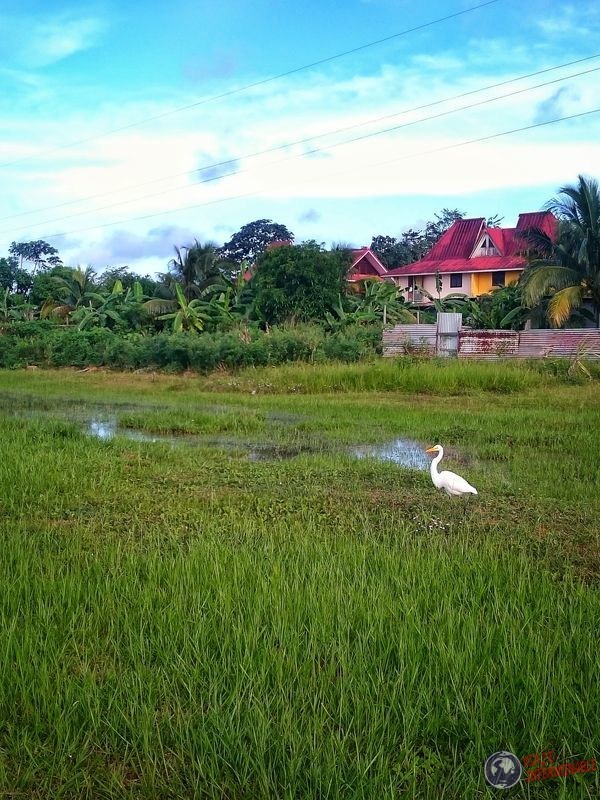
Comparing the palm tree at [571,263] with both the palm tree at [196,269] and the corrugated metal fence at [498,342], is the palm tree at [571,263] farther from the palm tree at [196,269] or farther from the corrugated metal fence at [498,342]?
the palm tree at [196,269]

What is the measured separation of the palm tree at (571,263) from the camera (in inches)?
750

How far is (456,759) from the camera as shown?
240cm

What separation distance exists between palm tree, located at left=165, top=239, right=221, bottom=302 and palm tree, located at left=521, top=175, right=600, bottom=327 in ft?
36.2

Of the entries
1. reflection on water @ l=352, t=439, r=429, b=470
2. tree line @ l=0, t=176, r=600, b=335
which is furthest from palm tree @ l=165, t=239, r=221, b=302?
reflection on water @ l=352, t=439, r=429, b=470

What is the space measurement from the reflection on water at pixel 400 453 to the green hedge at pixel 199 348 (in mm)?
10099

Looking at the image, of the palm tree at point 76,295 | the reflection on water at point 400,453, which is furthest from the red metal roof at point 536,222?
the reflection on water at point 400,453

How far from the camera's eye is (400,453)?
8.66 metres

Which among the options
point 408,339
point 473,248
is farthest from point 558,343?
point 473,248

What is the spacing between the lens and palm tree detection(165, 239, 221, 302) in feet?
87.7

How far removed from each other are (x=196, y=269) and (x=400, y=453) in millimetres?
19569

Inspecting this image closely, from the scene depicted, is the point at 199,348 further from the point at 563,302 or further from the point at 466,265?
the point at 466,265

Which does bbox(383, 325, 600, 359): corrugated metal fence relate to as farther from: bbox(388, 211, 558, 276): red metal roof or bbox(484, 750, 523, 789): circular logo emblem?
bbox(484, 750, 523, 789): circular logo emblem

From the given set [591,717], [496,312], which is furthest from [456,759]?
[496,312]

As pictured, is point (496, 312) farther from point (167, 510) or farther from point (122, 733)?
point (122, 733)
